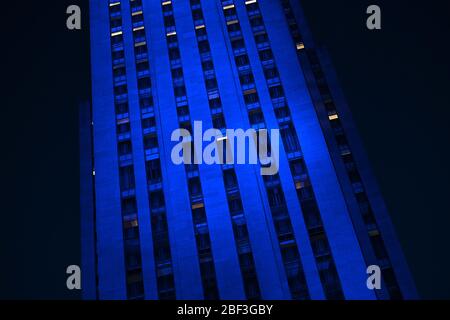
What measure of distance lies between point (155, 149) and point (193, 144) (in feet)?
11.7

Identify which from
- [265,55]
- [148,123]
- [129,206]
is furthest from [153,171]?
[265,55]

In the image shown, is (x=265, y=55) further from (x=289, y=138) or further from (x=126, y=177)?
(x=126, y=177)

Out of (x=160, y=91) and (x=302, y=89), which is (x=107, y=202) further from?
(x=302, y=89)

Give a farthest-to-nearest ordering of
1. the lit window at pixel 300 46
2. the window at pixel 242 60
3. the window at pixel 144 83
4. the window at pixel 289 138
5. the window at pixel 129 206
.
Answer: the lit window at pixel 300 46 < the window at pixel 144 83 < the window at pixel 242 60 < the window at pixel 289 138 < the window at pixel 129 206

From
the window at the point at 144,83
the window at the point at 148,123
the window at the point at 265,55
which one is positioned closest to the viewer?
the window at the point at 148,123

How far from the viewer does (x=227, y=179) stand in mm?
44062

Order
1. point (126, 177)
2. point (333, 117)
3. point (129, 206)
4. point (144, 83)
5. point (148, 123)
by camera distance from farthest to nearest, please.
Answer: point (144, 83)
point (148, 123)
point (333, 117)
point (126, 177)
point (129, 206)

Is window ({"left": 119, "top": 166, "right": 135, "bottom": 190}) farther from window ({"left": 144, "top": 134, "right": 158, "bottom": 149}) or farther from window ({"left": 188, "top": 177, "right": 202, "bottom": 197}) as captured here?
window ({"left": 188, "top": 177, "right": 202, "bottom": 197})

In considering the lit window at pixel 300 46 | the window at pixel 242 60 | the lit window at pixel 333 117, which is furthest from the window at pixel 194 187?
the lit window at pixel 300 46

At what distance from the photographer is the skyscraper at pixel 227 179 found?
39031 millimetres

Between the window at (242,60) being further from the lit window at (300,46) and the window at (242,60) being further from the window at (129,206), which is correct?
the window at (129,206)

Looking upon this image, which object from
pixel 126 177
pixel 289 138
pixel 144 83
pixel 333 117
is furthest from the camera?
pixel 144 83

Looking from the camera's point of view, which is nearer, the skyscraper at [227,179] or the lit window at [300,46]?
the skyscraper at [227,179]
